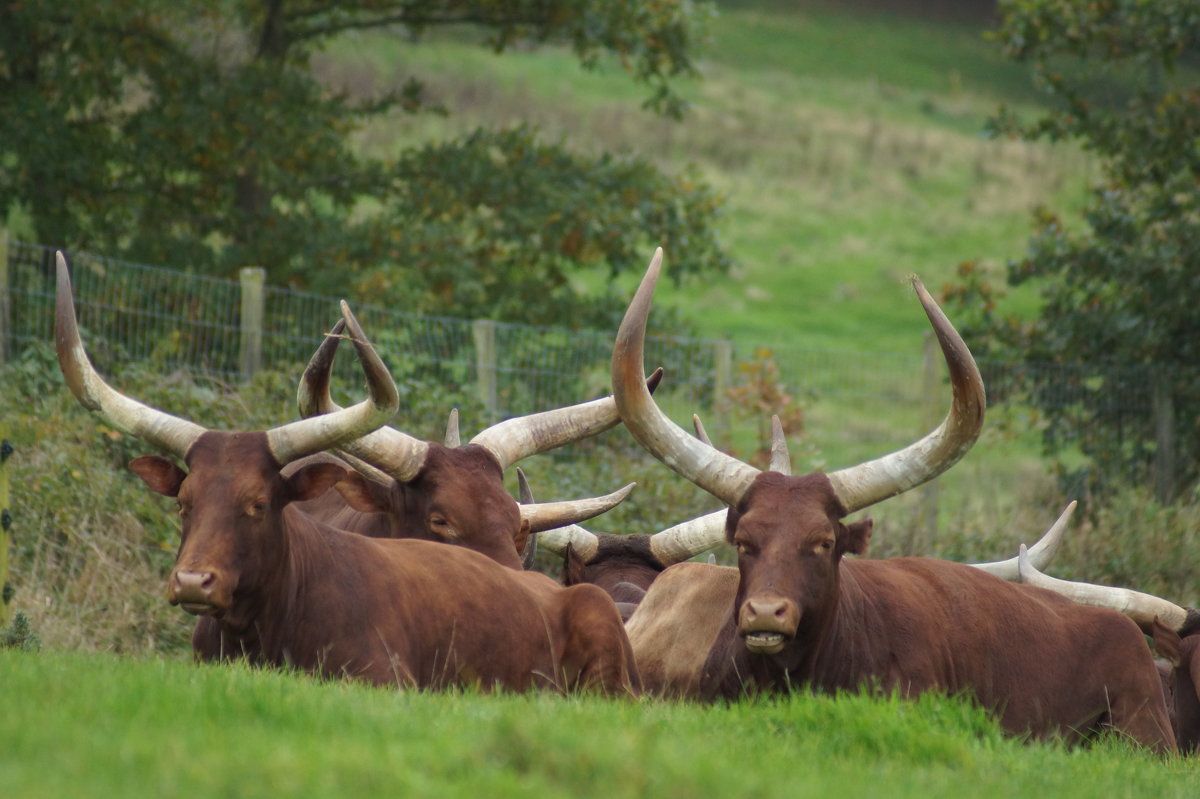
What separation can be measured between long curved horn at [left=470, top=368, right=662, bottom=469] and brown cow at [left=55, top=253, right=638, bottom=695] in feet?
4.69

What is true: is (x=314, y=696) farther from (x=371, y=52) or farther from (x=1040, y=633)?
(x=371, y=52)

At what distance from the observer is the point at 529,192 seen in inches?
667

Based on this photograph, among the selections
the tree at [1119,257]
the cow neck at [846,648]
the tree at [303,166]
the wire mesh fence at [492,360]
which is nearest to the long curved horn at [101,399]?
the cow neck at [846,648]

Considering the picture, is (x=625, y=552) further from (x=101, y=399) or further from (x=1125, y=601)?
(x=101, y=399)

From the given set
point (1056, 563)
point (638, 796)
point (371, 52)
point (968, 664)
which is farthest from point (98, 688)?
point (371, 52)

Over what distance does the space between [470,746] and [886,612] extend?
3337mm

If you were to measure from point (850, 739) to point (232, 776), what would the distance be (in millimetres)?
2349

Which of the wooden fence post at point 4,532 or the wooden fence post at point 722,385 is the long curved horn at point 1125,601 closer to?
the wooden fence post at point 722,385

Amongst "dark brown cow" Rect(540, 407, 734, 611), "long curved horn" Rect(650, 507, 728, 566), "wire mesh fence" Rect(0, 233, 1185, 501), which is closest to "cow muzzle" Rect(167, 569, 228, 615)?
"dark brown cow" Rect(540, 407, 734, 611)

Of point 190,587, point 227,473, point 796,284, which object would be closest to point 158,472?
point 227,473

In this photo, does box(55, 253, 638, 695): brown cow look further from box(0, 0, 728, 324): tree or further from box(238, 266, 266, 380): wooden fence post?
box(0, 0, 728, 324): tree

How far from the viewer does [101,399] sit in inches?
267

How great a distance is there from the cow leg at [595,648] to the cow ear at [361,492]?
1.04 meters

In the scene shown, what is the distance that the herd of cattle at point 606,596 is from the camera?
638cm
